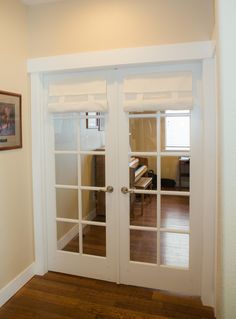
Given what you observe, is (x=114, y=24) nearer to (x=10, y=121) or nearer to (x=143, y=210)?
(x=10, y=121)

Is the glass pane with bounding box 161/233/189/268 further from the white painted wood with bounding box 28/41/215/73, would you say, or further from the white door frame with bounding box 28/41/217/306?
the white painted wood with bounding box 28/41/215/73

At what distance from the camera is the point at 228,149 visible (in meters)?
0.67

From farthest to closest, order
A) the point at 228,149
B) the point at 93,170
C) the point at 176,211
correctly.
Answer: the point at 93,170, the point at 176,211, the point at 228,149

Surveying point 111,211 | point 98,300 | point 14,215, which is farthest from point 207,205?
point 14,215

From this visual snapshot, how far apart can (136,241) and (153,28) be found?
1.97m

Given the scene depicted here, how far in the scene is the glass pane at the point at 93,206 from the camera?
2.60 m

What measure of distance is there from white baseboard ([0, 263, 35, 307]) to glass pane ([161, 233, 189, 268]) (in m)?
1.35

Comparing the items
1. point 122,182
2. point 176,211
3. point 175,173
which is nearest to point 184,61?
point 175,173

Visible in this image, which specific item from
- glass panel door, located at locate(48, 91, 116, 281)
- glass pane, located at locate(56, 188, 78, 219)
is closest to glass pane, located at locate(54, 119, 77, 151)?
glass panel door, located at locate(48, 91, 116, 281)

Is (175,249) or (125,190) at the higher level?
(125,190)

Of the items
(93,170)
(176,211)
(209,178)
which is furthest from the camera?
(93,170)

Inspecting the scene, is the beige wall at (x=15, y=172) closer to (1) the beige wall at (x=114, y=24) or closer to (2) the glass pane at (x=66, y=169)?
(1) the beige wall at (x=114, y=24)

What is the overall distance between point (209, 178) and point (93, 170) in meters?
1.10

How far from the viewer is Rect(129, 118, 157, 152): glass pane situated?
93.3 inches
